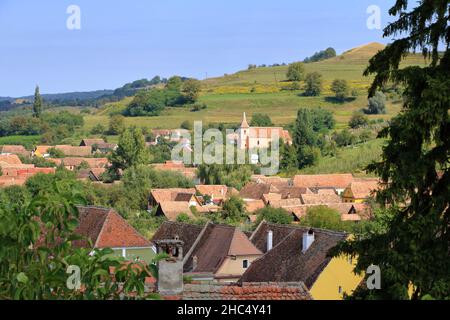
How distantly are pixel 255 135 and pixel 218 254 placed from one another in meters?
91.2

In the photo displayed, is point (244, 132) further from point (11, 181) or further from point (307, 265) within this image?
point (307, 265)

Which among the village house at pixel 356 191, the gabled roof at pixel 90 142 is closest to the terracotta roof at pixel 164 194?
the village house at pixel 356 191

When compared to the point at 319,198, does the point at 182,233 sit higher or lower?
higher

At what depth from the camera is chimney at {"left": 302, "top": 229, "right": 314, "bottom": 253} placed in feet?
96.0

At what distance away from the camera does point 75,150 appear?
128m

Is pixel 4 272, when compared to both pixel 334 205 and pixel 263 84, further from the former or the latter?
pixel 263 84

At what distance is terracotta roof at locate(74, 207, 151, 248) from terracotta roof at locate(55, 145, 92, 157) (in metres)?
91.7

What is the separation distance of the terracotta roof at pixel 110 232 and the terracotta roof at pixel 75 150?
91680 millimetres

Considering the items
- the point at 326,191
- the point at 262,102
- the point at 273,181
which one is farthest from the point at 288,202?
the point at 262,102

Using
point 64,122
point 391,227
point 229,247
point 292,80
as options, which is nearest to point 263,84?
point 292,80

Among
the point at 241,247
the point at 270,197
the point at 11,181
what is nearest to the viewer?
the point at 241,247

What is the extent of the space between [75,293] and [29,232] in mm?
663

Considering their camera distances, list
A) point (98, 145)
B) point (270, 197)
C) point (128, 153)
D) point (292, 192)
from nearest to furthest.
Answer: point (270, 197)
point (292, 192)
point (128, 153)
point (98, 145)

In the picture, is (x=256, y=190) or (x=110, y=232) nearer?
(x=110, y=232)
